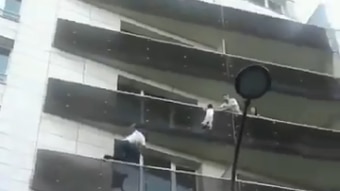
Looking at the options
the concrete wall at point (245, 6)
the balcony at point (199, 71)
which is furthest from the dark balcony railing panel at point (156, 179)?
the concrete wall at point (245, 6)

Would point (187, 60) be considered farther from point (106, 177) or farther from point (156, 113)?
point (106, 177)

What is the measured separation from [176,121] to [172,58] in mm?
1833

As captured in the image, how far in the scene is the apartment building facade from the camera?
12.3 meters

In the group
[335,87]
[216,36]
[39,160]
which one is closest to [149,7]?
[216,36]

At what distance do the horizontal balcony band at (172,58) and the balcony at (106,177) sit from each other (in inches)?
117

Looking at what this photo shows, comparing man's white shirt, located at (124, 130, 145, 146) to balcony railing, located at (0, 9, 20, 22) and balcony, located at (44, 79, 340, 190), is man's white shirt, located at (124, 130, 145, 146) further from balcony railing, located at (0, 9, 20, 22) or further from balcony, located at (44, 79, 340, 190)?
balcony railing, located at (0, 9, 20, 22)

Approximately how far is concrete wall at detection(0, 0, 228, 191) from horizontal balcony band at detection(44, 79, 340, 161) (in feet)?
0.89

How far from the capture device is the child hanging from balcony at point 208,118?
44.4ft

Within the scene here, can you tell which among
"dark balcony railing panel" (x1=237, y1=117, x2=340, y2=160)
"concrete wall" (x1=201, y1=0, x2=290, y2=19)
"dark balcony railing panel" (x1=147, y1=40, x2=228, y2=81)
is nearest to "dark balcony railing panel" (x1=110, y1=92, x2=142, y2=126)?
"dark balcony railing panel" (x1=147, y1=40, x2=228, y2=81)

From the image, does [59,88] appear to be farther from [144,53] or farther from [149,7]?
[149,7]

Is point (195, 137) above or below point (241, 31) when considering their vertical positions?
below

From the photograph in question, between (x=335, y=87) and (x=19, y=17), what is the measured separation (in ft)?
21.5

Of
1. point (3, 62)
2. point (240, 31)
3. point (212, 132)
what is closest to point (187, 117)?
point (212, 132)

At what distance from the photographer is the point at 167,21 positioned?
53.1ft
